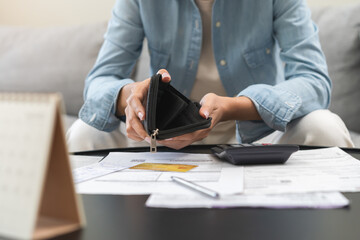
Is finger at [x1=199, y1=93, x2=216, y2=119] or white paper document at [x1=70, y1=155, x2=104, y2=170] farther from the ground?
finger at [x1=199, y1=93, x2=216, y2=119]

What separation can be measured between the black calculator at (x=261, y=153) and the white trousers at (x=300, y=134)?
1.03ft

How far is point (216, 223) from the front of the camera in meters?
0.38

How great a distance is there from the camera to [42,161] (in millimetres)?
279

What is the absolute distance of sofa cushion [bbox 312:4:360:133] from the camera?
153cm

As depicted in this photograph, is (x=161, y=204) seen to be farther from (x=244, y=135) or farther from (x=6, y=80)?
(x=6, y=80)

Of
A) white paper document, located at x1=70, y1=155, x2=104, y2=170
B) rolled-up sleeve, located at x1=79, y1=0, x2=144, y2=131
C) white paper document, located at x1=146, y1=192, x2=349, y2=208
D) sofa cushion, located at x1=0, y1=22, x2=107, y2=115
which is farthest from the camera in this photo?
sofa cushion, located at x1=0, y1=22, x2=107, y2=115

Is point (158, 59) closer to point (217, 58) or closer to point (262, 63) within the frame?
point (217, 58)

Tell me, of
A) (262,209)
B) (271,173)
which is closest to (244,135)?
(271,173)

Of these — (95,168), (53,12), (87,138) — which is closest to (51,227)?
(95,168)

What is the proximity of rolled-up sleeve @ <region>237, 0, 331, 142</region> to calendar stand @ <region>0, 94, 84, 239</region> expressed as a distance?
657 millimetres

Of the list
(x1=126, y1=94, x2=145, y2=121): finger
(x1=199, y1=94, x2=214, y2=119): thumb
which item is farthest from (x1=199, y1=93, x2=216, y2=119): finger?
(x1=126, y1=94, x2=145, y2=121): finger

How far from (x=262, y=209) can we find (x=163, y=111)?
33 centimetres

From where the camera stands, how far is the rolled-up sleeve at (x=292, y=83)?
0.92 m

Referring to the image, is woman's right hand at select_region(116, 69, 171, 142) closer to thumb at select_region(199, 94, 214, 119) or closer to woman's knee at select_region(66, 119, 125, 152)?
thumb at select_region(199, 94, 214, 119)
